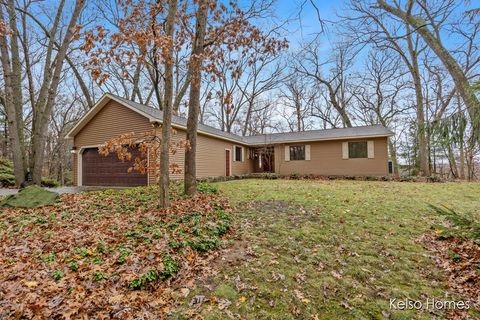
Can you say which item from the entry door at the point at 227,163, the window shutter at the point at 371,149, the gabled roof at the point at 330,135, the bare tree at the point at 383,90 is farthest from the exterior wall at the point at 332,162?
the bare tree at the point at 383,90

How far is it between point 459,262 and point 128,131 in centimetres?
1204

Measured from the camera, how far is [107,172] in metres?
12.1

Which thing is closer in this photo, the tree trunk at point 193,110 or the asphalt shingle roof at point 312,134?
the tree trunk at point 193,110

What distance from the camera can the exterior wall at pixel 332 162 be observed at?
15.0 meters

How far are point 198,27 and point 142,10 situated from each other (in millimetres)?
1688

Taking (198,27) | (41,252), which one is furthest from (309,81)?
(41,252)

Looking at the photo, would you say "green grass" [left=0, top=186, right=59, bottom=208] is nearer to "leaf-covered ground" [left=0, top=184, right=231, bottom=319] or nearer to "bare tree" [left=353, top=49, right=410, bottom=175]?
"leaf-covered ground" [left=0, top=184, right=231, bottom=319]

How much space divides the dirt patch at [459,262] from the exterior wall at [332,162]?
37.4 ft

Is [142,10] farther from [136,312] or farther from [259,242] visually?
[136,312]

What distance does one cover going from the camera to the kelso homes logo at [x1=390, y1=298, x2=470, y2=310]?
2.77 metres

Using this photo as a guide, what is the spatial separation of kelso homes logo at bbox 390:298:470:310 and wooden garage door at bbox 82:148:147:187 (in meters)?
10.4

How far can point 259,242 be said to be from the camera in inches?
174

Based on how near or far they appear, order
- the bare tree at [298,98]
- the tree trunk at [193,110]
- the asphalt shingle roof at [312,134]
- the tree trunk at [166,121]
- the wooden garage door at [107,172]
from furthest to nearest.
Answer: the bare tree at [298,98], the asphalt shingle roof at [312,134], the wooden garage door at [107,172], the tree trunk at [193,110], the tree trunk at [166,121]

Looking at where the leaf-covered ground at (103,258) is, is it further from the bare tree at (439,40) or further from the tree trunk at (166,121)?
the bare tree at (439,40)
